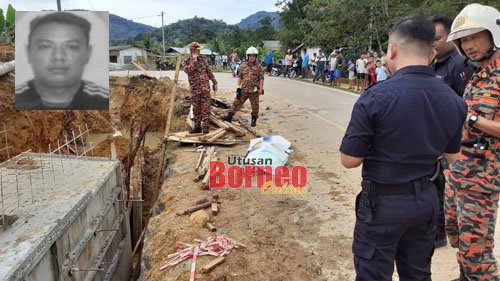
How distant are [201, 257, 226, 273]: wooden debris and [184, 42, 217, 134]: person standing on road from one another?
463 centimetres

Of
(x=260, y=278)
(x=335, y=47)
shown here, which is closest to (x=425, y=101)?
(x=260, y=278)

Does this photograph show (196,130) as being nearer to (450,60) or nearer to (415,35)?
(450,60)

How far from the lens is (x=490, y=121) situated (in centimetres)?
245

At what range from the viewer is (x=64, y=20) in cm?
517

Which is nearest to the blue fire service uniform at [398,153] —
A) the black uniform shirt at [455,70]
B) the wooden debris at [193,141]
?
the black uniform shirt at [455,70]

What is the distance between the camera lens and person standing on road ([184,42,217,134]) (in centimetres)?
775

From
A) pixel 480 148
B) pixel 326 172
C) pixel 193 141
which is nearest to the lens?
pixel 480 148

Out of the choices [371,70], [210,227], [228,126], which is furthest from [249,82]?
[371,70]

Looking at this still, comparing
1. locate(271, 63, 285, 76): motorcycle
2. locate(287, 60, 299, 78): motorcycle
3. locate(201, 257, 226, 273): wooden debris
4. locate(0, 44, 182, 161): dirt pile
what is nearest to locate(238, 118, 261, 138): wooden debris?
locate(0, 44, 182, 161): dirt pile

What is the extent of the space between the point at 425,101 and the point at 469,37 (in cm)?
91

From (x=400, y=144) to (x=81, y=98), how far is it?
4.38 meters

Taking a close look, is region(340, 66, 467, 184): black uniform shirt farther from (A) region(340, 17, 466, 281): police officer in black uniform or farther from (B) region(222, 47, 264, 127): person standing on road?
(B) region(222, 47, 264, 127): person standing on road

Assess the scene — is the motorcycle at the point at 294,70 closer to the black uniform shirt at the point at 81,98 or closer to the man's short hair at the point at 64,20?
the man's short hair at the point at 64,20

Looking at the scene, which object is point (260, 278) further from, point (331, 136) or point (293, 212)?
point (331, 136)
